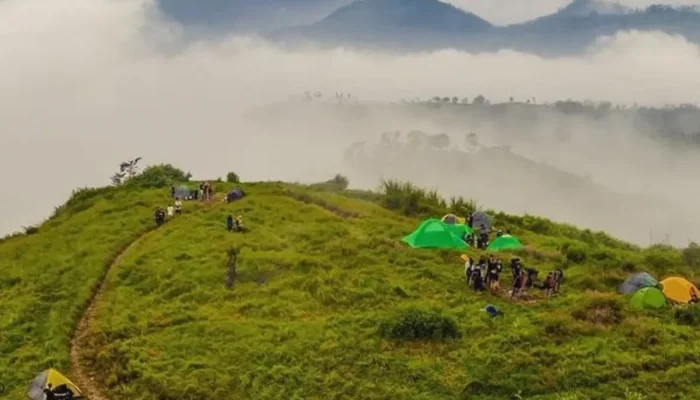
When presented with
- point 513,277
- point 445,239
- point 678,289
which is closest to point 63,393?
point 513,277

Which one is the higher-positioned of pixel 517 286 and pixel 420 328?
pixel 517 286

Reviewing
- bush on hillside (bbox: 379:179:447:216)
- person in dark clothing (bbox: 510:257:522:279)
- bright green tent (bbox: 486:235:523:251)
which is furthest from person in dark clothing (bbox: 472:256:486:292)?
bush on hillside (bbox: 379:179:447:216)

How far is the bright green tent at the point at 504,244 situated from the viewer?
155ft

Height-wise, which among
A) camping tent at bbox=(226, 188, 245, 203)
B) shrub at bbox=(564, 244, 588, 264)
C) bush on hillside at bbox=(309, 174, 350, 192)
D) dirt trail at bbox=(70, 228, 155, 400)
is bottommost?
dirt trail at bbox=(70, 228, 155, 400)

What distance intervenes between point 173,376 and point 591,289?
73.0ft

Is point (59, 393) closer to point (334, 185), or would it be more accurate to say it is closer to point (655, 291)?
point (655, 291)

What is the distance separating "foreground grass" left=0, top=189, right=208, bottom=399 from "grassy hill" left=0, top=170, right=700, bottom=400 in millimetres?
162

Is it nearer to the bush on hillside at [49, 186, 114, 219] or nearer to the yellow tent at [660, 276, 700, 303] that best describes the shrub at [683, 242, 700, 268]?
the yellow tent at [660, 276, 700, 303]

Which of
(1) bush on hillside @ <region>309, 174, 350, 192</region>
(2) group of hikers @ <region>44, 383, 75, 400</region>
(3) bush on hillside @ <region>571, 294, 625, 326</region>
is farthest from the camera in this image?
(1) bush on hillside @ <region>309, 174, 350, 192</region>

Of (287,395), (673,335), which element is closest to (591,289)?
(673,335)

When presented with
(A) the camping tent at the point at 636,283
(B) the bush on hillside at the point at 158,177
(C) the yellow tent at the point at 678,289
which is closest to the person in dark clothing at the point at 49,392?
(A) the camping tent at the point at 636,283

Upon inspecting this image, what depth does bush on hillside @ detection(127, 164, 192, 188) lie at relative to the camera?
242ft

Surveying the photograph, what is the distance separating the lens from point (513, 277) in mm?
38656

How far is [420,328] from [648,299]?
11697mm
